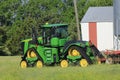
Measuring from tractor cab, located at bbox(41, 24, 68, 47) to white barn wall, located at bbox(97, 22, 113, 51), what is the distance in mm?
25393

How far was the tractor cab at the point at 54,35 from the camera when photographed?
1032 inches

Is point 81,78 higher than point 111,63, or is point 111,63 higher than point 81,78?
point 81,78

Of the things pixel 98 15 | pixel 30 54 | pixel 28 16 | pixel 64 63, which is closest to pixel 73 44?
pixel 64 63

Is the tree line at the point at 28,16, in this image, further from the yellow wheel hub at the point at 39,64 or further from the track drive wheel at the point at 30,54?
the yellow wheel hub at the point at 39,64

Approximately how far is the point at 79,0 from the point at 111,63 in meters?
47.7

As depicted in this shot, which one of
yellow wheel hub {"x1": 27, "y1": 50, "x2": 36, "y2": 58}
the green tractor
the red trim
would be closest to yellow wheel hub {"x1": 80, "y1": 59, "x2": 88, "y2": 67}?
the green tractor

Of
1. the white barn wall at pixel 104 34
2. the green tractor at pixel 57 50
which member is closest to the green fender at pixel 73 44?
the green tractor at pixel 57 50

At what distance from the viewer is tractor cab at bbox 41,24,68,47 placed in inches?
1032

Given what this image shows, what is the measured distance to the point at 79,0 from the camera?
7356 centimetres

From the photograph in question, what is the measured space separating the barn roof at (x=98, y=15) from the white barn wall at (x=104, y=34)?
61 cm

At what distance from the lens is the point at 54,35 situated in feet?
86.6

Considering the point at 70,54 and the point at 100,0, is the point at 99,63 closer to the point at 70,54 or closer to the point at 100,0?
the point at 70,54

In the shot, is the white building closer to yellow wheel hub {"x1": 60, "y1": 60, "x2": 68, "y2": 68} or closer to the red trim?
the red trim

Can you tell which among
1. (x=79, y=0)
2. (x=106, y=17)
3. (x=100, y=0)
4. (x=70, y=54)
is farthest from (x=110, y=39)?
(x=70, y=54)
